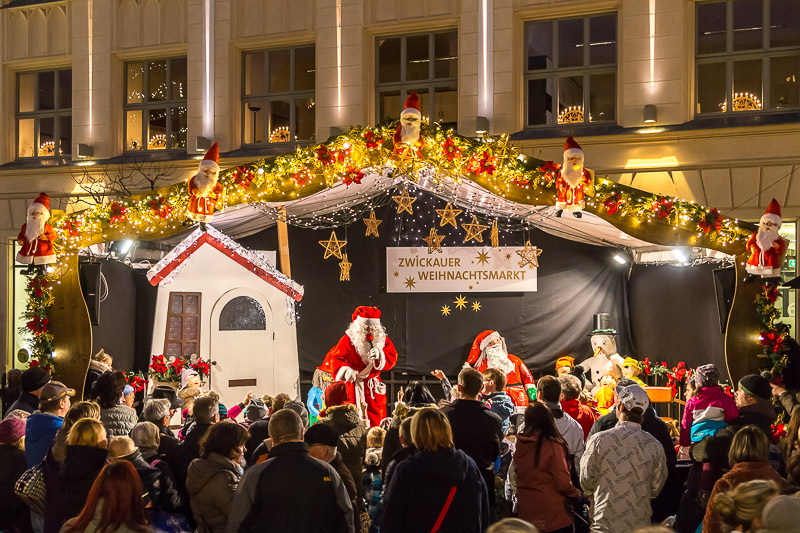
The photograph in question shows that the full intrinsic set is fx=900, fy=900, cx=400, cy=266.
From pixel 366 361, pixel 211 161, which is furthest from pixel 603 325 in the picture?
pixel 211 161

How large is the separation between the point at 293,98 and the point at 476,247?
4615 mm

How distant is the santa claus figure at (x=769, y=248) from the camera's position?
8359mm

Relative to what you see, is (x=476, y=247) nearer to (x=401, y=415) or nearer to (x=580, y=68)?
(x=580, y=68)

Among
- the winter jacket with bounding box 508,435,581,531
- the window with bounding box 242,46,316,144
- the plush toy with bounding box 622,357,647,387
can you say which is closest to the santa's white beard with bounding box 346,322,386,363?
the plush toy with bounding box 622,357,647,387

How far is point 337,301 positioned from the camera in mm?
14445

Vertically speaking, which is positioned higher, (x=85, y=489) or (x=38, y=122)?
(x=38, y=122)

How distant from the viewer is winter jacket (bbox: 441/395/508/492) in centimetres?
605

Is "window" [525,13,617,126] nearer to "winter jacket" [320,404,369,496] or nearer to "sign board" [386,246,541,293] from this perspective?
"sign board" [386,246,541,293]

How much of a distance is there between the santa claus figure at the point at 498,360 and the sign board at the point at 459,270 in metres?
0.94

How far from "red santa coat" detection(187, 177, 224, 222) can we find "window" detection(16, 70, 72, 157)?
942cm

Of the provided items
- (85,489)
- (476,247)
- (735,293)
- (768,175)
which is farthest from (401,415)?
(768,175)

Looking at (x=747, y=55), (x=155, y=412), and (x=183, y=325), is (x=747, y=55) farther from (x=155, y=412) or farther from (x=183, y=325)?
(x=155, y=412)

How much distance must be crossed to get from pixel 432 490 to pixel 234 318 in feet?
25.3

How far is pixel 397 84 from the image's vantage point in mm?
15289
